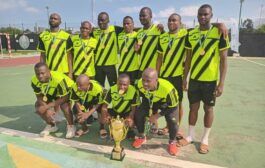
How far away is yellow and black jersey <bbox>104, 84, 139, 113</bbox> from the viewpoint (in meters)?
4.55

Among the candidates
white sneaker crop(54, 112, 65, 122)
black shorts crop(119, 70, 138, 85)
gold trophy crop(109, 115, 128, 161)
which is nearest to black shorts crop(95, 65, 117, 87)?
black shorts crop(119, 70, 138, 85)

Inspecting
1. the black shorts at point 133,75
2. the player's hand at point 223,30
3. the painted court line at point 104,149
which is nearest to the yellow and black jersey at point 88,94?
the black shorts at point 133,75

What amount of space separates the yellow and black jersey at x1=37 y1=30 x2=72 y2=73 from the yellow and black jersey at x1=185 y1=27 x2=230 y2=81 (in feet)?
7.74

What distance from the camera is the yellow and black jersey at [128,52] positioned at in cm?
508

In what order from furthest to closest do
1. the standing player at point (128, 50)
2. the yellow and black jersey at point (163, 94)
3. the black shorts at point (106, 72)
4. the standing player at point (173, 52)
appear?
the black shorts at point (106, 72) → the standing player at point (128, 50) → the standing player at point (173, 52) → the yellow and black jersey at point (163, 94)

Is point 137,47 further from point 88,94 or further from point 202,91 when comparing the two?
point 202,91

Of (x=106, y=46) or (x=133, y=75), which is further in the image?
(x=106, y=46)

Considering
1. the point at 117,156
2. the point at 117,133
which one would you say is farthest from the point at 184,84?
the point at 117,156

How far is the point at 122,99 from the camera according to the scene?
461 cm

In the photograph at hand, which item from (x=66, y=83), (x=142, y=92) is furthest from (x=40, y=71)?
(x=142, y=92)

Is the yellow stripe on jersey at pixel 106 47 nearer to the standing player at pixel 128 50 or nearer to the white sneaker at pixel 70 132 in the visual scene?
the standing player at pixel 128 50

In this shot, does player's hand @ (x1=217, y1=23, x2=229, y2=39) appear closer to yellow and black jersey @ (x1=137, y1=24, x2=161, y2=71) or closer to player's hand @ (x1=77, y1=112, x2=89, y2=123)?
yellow and black jersey @ (x1=137, y1=24, x2=161, y2=71)

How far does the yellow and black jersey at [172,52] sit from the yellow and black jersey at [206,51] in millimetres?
238

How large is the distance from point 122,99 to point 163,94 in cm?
71
